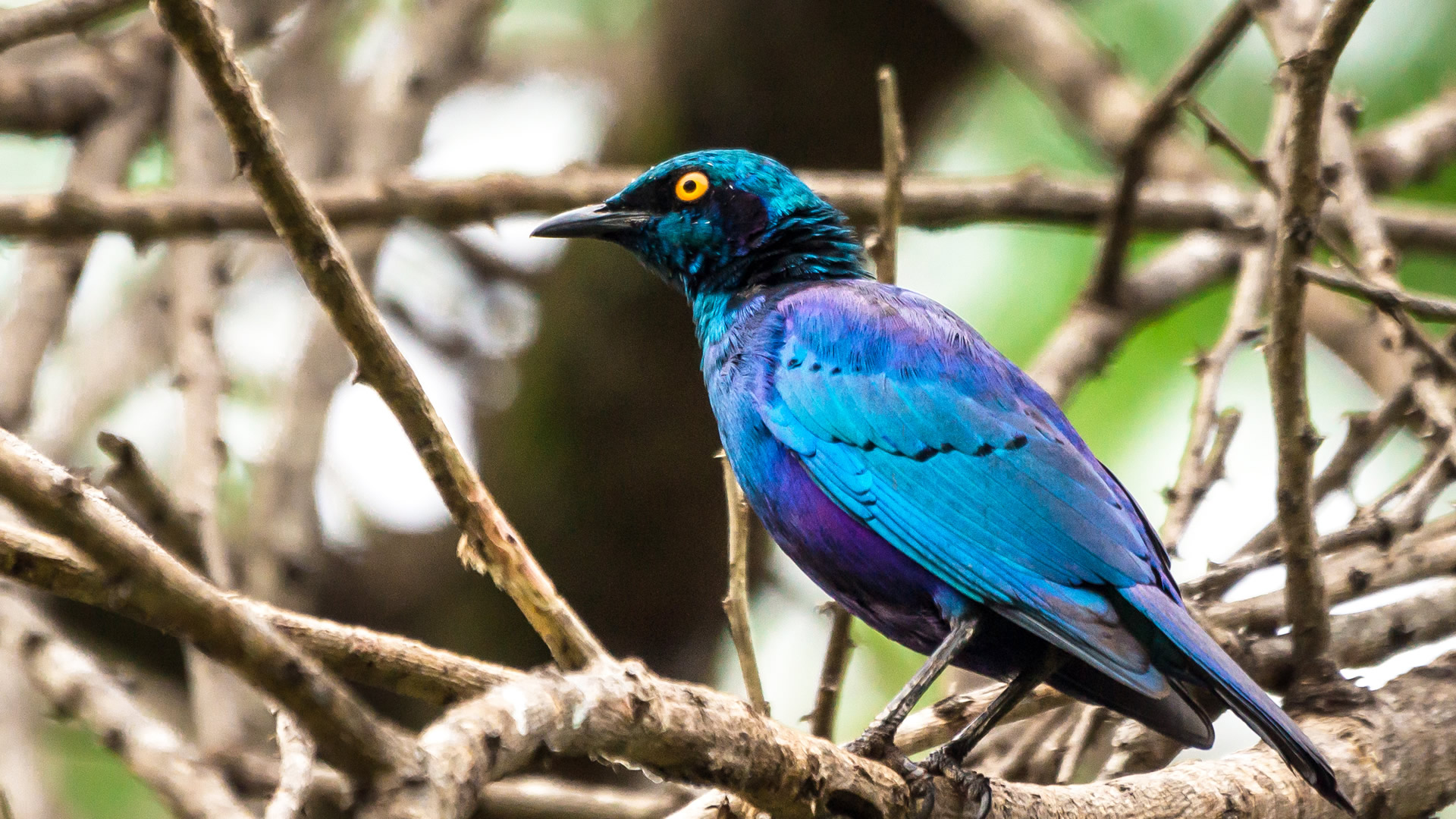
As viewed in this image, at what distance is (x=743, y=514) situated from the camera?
11.0 ft

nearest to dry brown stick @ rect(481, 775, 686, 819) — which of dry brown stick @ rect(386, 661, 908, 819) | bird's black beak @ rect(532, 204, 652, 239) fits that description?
dry brown stick @ rect(386, 661, 908, 819)

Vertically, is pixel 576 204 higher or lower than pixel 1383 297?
higher

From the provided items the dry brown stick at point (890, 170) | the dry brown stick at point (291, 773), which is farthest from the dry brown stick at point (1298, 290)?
the dry brown stick at point (291, 773)

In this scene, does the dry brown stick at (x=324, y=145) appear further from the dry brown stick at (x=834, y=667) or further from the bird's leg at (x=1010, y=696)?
the bird's leg at (x=1010, y=696)

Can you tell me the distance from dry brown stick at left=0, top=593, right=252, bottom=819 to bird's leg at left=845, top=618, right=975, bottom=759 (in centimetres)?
129

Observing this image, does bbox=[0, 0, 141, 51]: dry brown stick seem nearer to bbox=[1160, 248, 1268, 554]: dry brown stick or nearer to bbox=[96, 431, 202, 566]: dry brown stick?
bbox=[96, 431, 202, 566]: dry brown stick

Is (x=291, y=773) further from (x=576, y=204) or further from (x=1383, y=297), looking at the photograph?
(x=576, y=204)

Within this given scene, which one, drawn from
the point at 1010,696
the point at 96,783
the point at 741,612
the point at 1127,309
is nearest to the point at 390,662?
the point at 741,612

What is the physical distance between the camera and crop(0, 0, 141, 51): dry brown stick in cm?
370

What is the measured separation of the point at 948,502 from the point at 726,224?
1306 millimetres

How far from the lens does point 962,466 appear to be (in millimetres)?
3547

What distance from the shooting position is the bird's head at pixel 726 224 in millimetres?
4301

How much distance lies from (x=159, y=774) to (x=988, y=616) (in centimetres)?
195

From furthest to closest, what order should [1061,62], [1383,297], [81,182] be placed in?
[1061,62] < [81,182] < [1383,297]
